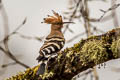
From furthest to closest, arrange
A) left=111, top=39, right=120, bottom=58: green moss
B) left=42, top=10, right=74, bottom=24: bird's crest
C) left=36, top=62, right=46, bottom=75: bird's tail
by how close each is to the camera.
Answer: left=42, top=10, right=74, bottom=24: bird's crest
left=36, top=62, right=46, bottom=75: bird's tail
left=111, top=39, right=120, bottom=58: green moss

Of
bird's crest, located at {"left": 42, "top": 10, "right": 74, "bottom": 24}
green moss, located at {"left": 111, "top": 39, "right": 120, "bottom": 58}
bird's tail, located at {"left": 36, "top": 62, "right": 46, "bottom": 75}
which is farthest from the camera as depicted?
bird's crest, located at {"left": 42, "top": 10, "right": 74, "bottom": 24}

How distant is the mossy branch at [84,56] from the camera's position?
278 centimetres

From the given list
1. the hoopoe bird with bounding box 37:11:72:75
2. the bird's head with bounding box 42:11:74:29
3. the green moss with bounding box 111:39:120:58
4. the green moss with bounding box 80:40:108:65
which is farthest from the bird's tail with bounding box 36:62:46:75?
the green moss with bounding box 111:39:120:58

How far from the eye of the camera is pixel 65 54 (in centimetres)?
294

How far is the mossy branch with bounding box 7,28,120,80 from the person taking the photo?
278 centimetres

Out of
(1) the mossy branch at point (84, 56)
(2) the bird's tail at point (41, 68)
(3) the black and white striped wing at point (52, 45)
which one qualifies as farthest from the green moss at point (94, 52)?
(2) the bird's tail at point (41, 68)

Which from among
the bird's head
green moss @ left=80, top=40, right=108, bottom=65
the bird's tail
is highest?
the bird's head

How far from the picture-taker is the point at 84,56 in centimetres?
282

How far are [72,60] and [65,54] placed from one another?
Result: 93 millimetres

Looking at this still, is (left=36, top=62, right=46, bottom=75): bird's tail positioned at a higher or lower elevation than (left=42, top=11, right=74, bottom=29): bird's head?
lower

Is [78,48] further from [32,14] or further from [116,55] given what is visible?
[32,14]

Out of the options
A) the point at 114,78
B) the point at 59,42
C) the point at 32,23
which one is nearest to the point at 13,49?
the point at 32,23

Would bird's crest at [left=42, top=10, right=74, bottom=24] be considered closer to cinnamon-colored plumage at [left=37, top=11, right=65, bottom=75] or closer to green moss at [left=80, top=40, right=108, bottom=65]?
cinnamon-colored plumage at [left=37, top=11, right=65, bottom=75]

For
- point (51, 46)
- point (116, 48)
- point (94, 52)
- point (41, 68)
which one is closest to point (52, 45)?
point (51, 46)
